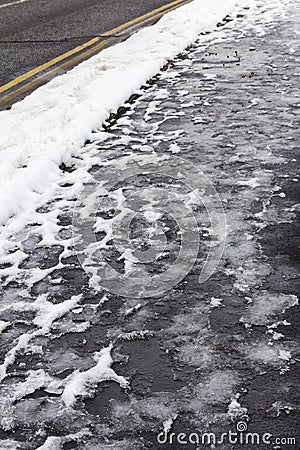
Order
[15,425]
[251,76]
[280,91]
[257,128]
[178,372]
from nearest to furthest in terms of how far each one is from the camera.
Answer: [15,425] → [178,372] → [257,128] → [280,91] → [251,76]

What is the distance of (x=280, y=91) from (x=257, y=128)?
4.34 ft

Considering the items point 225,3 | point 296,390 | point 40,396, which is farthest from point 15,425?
point 225,3

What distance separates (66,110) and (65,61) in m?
2.48

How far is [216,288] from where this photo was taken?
3.98 m

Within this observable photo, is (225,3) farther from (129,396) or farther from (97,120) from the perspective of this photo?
(129,396)

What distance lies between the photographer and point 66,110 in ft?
23.1

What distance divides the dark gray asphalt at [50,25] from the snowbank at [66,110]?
78 centimetres

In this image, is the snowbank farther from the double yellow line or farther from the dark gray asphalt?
the dark gray asphalt

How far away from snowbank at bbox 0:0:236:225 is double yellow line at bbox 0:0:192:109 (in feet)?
0.74

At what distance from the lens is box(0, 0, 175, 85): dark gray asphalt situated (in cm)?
934

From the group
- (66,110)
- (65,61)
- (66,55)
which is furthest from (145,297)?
(66,55)

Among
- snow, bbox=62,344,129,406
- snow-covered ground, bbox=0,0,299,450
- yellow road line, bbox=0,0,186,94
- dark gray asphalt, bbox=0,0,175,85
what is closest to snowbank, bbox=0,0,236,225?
snow-covered ground, bbox=0,0,299,450

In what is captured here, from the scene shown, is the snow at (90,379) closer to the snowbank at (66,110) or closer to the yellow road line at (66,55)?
the snowbank at (66,110)

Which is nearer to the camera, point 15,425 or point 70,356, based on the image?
point 15,425
